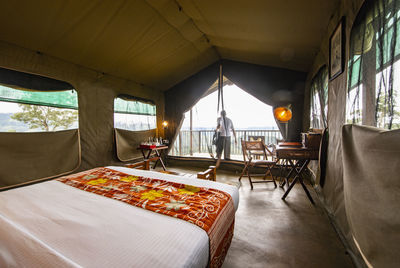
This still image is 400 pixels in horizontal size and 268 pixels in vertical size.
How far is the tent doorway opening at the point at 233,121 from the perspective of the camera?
14.7 feet

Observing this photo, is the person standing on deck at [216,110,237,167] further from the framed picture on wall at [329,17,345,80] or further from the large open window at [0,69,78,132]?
the large open window at [0,69,78,132]

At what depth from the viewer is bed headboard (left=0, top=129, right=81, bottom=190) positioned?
2184 mm

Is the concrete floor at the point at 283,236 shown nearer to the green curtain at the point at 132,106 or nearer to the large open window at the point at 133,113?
the large open window at the point at 133,113

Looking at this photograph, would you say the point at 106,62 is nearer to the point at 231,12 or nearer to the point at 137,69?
the point at 137,69

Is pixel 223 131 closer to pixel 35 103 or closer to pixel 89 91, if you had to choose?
pixel 89 91

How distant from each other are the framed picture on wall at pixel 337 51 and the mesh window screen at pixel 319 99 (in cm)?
52

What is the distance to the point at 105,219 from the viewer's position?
976 mm

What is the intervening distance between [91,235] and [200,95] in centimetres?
421

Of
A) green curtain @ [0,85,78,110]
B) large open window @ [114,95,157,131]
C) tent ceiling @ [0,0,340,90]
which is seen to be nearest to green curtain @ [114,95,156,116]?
large open window @ [114,95,157,131]

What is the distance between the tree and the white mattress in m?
1.70

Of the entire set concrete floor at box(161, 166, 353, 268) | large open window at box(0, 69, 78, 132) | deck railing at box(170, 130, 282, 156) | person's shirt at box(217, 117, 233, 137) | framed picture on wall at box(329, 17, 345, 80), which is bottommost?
concrete floor at box(161, 166, 353, 268)

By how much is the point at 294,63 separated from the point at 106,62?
3783 millimetres

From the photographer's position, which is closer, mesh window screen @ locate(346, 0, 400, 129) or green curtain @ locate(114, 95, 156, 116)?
mesh window screen @ locate(346, 0, 400, 129)

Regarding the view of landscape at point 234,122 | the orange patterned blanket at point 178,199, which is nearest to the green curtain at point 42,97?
the orange patterned blanket at point 178,199
